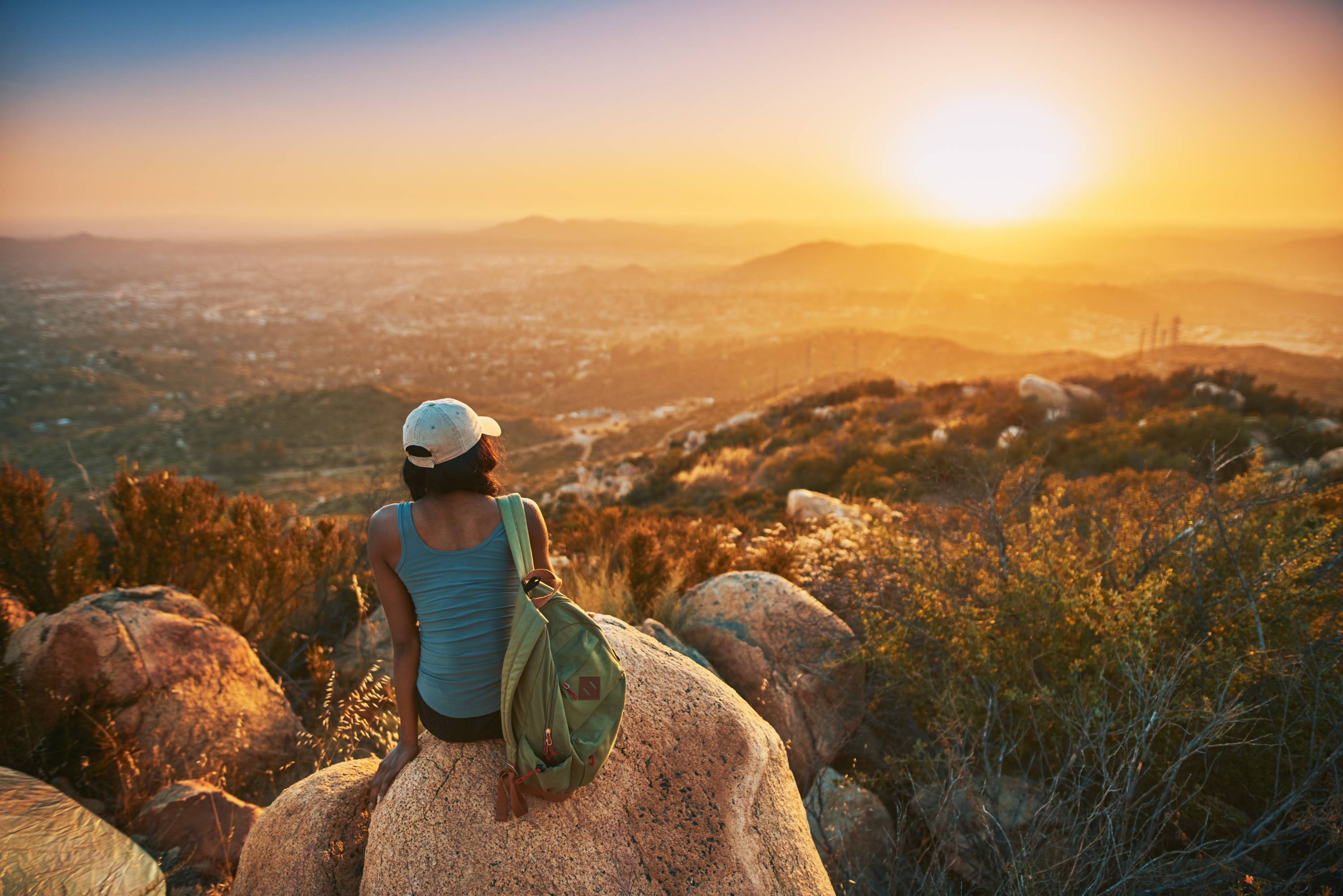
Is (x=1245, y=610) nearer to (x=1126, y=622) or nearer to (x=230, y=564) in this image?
(x=1126, y=622)

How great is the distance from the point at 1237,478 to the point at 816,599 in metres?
3.37

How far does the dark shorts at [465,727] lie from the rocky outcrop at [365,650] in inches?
104

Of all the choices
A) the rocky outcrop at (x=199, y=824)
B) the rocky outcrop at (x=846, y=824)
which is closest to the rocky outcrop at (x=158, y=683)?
the rocky outcrop at (x=199, y=824)

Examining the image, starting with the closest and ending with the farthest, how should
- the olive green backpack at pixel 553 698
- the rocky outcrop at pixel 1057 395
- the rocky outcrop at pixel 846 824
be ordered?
1. the olive green backpack at pixel 553 698
2. the rocky outcrop at pixel 846 824
3. the rocky outcrop at pixel 1057 395

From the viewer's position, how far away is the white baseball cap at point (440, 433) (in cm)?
233

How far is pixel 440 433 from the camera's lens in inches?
92.4

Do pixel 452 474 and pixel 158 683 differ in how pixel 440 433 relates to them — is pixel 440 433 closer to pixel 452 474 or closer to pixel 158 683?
pixel 452 474

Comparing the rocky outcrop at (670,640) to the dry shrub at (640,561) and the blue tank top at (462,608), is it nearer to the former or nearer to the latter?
the dry shrub at (640,561)

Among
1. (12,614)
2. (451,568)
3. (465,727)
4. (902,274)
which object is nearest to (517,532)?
(451,568)

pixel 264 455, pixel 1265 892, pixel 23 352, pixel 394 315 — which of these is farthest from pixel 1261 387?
pixel 394 315

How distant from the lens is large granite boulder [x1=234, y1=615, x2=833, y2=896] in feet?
7.32

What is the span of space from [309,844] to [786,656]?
3.03 m

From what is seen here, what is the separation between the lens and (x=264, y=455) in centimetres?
4356

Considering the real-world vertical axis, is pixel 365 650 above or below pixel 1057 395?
above
